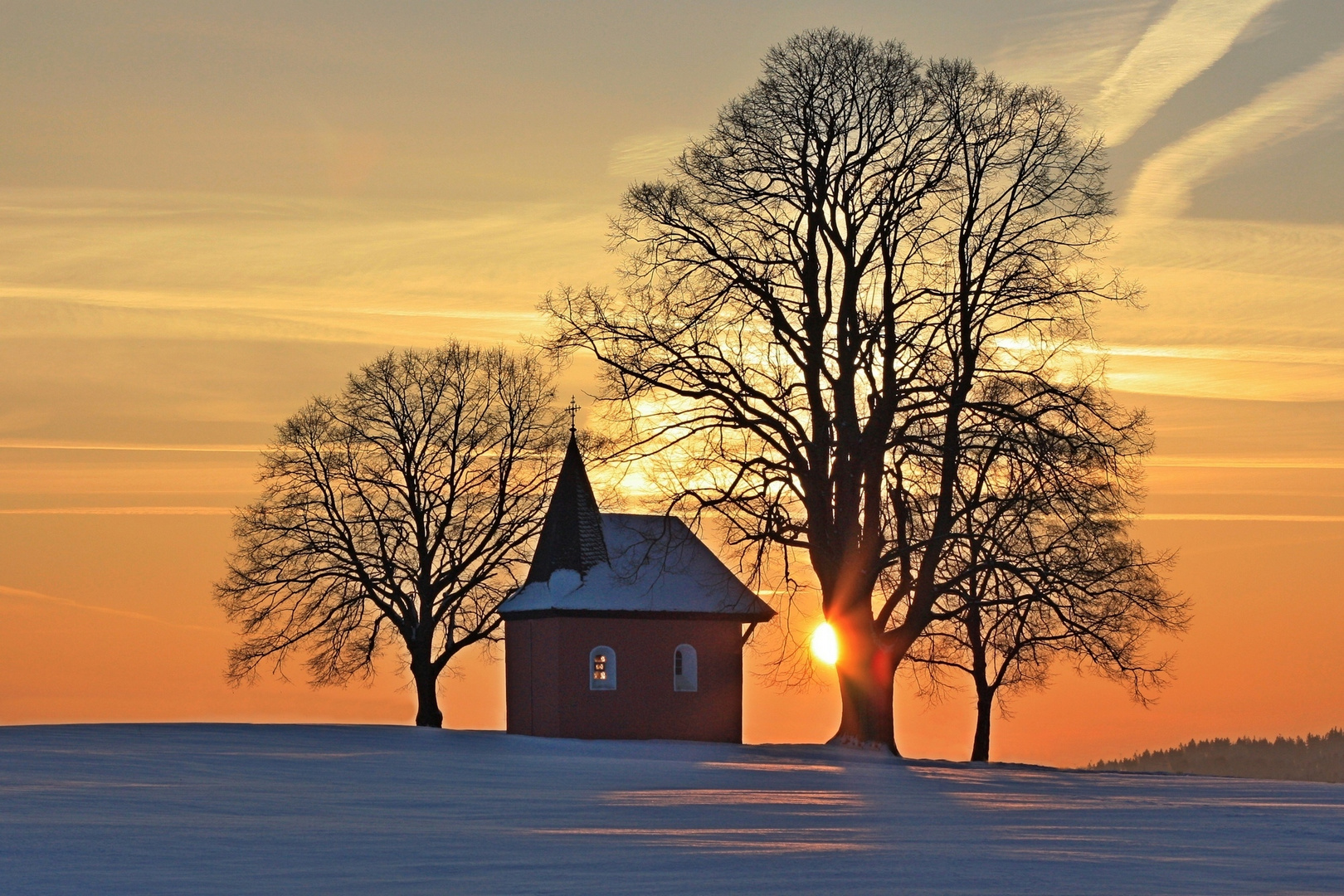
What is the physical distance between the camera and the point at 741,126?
34094 millimetres

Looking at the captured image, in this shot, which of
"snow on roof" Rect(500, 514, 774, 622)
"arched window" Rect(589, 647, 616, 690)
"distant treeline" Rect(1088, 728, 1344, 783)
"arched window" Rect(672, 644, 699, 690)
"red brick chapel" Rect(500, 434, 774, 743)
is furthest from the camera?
"arched window" Rect(672, 644, 699, 690)

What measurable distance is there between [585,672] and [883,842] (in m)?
23.9

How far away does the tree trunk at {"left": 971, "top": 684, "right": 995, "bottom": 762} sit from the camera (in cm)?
4031

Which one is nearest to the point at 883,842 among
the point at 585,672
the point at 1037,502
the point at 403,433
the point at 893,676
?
the point at 1037,502

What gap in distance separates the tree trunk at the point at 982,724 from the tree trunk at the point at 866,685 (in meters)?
6.12

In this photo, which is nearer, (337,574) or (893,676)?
(893,676)

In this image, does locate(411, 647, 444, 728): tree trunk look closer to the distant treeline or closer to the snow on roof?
the snow on roof

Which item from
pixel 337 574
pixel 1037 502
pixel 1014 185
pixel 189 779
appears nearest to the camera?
pixel 189 779

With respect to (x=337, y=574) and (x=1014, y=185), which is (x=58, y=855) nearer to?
(x=1014, y=185)

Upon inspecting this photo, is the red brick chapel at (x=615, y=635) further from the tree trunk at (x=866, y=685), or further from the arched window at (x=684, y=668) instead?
the tree trunk at (x=866, y=685)

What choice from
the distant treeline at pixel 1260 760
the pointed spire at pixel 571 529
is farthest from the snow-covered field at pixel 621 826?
the pointed spire at pixel 571 529

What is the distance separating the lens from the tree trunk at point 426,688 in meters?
45.5

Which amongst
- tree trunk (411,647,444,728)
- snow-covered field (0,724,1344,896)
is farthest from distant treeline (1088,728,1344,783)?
tree trunk (411,647,444,728)

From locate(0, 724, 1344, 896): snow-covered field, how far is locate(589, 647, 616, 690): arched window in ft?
28.1
